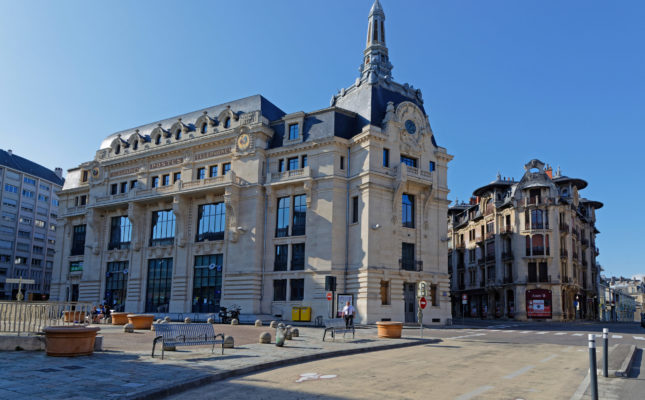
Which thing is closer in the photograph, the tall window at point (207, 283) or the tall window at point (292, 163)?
the tall window at point (292, 163)

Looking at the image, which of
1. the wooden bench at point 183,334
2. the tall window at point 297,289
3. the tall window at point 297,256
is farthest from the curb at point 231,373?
the tall window at point 297,256

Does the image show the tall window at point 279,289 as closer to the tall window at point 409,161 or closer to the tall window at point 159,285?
the tall window at point 159,285

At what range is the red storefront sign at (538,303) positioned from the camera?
190 feet

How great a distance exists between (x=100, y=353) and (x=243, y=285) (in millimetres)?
27904

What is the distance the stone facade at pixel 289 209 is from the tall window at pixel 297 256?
11 cm

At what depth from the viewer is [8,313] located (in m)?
15.5

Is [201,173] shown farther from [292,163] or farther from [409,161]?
[409,161]

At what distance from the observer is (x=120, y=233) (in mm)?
53906

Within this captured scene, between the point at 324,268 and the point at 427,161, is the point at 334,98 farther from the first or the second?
the point at 324,268

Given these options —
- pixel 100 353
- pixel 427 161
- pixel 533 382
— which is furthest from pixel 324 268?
pixel 533 382

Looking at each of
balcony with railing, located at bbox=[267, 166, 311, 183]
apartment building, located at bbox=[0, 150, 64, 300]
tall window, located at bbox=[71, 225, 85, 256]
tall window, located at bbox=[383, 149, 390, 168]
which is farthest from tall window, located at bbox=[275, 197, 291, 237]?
apartment building, located at bbox=[0, 150, 64, 300]

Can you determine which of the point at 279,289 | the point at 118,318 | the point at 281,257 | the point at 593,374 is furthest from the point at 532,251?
the point at 593,374

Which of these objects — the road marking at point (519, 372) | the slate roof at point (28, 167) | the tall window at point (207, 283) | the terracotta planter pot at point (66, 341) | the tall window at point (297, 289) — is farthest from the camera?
the slate roof at point (28, 167)

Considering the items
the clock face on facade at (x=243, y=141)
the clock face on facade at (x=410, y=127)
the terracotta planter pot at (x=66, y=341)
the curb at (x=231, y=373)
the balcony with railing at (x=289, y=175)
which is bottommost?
the curb at (x=231, y=373)
